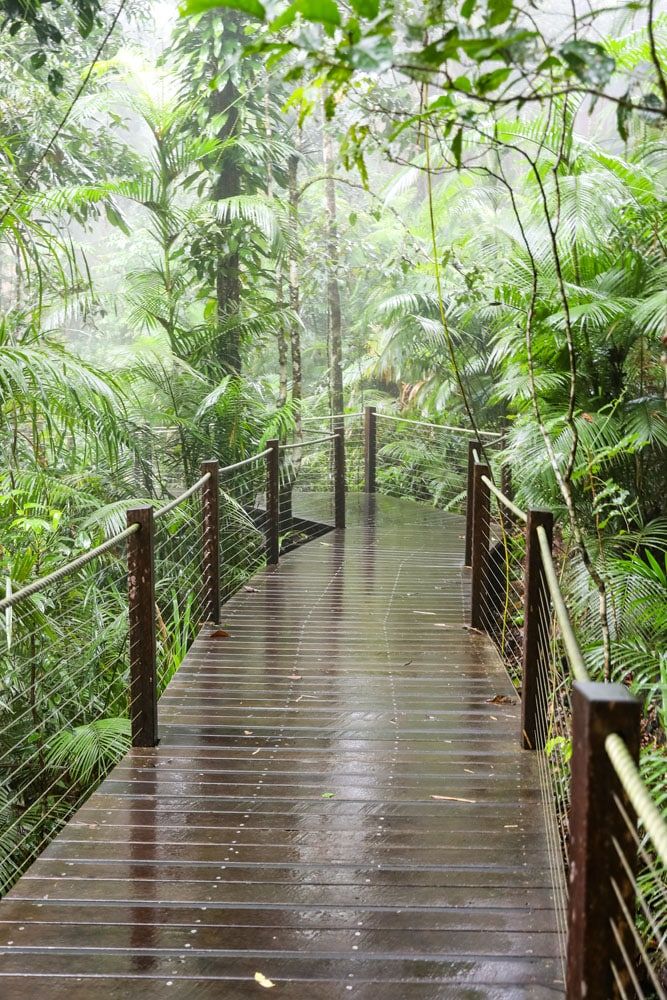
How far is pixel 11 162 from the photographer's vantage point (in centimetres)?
383

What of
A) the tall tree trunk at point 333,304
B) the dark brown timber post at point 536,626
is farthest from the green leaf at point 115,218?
the dark brown timber post at point 536,626

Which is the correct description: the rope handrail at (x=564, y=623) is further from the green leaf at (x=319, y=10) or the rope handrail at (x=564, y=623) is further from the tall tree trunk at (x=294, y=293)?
the tall tree trunk at (x=294, y=293)

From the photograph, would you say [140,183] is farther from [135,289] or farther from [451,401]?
[451,401]

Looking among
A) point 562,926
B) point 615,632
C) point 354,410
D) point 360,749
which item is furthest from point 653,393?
point 354,410

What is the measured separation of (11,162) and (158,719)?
2430 millimetres

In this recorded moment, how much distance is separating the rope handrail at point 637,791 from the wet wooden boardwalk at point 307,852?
1.06 metres

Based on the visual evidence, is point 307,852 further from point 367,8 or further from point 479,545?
point 479,545

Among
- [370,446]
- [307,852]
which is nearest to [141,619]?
[307,852]

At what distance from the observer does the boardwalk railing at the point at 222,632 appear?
143 centimetres

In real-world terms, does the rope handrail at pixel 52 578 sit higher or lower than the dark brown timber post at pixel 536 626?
higher

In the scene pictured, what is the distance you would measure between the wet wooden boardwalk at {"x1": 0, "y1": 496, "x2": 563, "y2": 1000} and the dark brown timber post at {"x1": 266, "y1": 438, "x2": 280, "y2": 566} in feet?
6.68

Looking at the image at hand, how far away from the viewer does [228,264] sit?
835 centimetres

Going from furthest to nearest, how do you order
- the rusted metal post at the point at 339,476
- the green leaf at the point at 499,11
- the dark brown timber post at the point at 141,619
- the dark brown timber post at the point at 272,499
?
the rusted metal post at the point at 339,476 < the dark brown timber post at the point at 272,499 < the dark brown timber post at the point at 141,619 < the green leaf at the point at 499,11

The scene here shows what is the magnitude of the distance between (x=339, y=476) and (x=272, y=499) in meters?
1.87
